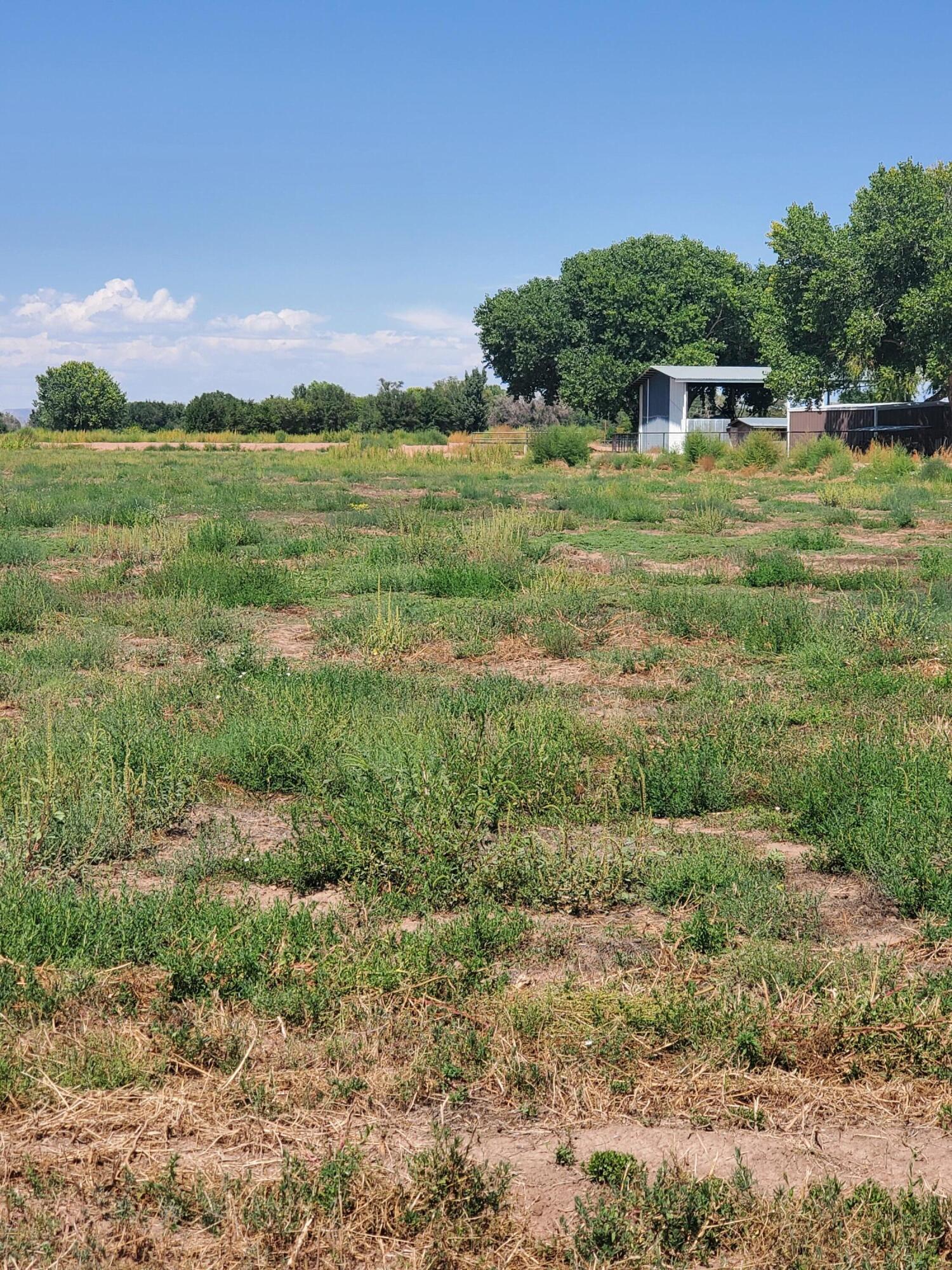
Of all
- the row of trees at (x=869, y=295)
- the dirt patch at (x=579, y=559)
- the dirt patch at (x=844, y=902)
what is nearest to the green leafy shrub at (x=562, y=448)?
the row of trees at (x=869, y=295)

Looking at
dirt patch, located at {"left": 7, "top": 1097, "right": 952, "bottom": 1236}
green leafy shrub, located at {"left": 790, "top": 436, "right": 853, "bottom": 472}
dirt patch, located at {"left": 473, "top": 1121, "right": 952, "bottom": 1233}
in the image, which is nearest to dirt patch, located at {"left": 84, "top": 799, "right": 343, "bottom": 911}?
dirt patch, located at {"left": 7, "top": 1097, "right": 952, "bottom": 1236}

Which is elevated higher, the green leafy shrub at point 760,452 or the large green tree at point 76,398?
the large green tree at point 76,398

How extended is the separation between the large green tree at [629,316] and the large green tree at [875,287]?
22.3 metres

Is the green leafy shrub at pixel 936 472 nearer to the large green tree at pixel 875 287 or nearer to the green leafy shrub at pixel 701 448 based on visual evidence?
the green leafy shrub at pixel 701 448

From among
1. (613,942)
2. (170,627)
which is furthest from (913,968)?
(170,627)

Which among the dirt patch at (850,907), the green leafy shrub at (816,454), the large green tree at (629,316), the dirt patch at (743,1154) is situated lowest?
the dirt patch at (743,1154)

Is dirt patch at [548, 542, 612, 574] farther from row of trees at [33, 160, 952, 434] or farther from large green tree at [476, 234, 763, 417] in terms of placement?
large green tree at [476, 234, 763, 417]

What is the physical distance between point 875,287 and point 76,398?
64.1 metres

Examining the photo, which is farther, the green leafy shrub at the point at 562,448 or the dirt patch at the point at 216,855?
the green leafy shrub at the point at 562,448

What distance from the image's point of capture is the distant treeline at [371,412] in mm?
75625

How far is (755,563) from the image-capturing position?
565 inches

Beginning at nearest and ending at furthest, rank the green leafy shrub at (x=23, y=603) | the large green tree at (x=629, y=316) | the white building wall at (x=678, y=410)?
the green leafy shrub at (x=23, y=603) < the white building wall at (x=678, y=410) < the large green tree at (x=629, y=316)

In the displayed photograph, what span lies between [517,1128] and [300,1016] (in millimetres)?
892

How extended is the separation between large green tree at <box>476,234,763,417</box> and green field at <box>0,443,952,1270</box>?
189ft
